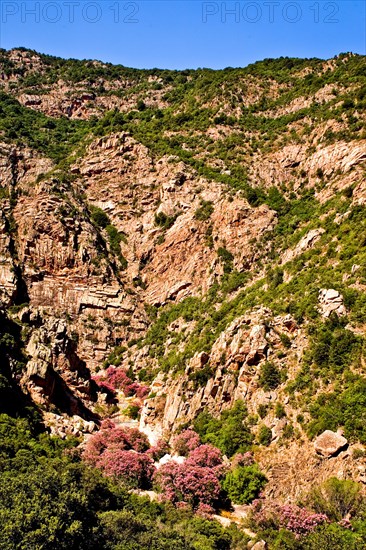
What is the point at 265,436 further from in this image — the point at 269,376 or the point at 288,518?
the point at 288,518

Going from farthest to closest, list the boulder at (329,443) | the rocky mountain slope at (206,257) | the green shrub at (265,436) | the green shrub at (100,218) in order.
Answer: the green shrub at (100,218) → the rocky mountain slope at (206,257) → the green shrub at (265,436) → the boulder at (329,443)

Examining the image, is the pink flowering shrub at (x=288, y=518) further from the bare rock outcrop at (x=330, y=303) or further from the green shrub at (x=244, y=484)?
the bare rock outcrop at (x=330, y=303)

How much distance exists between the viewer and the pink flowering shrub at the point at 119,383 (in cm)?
5467

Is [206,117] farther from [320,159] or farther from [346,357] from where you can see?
[346,357]

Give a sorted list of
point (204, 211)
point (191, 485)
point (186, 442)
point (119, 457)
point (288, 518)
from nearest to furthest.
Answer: point (288, 518), point (191, 485), point (119, 457), point (186, 442), point (204, 211)

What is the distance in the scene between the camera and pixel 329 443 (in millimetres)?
32094

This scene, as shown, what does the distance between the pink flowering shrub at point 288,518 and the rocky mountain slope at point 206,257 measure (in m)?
2.28

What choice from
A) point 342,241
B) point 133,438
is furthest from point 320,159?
point 133,438

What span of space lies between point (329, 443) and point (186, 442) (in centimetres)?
1180

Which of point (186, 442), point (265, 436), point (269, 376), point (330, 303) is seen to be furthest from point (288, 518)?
point (330, 303)

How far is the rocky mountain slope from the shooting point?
38.1 meters

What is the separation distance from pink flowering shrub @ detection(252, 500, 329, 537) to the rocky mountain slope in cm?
228

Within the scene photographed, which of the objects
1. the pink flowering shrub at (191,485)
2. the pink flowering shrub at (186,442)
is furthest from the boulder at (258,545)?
the pink flowering shrub at (186,442)

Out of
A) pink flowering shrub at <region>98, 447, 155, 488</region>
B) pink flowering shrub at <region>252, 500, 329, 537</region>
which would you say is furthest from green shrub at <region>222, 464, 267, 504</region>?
pink flowering shrub at <region>98, 447, 155, 488</region>
